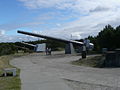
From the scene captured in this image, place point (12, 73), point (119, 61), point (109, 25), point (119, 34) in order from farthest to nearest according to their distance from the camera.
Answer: point (109, 25) → point (119, 34) → point (119, 61) → point (12, 73)

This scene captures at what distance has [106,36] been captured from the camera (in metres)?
59.1

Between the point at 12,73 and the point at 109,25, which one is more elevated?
the point at 109,25

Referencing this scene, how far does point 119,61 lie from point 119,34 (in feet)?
113

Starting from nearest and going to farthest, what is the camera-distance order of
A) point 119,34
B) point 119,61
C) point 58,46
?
point 119,61 → point 119,34 → point 58,46

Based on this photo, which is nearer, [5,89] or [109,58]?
[5,89]

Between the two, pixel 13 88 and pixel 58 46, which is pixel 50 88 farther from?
pixel 58 46

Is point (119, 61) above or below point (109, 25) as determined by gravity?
below

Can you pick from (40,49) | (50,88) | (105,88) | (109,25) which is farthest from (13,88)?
(40,49)

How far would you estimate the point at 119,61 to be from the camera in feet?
76.4

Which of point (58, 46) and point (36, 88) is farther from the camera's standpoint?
point (58, 46)

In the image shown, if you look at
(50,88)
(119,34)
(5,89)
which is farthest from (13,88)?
(119,34)

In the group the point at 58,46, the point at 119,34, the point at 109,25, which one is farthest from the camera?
the point at 58,46

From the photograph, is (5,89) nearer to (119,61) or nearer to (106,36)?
(119,61)

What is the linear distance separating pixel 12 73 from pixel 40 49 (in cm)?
7777
